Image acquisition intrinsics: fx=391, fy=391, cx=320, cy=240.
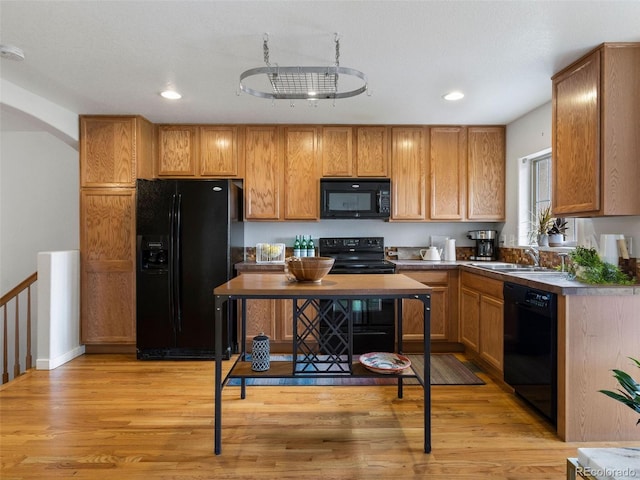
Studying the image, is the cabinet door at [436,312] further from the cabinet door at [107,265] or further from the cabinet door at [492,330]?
the cabinet door at [107,265]

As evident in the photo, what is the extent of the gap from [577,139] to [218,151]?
307cm

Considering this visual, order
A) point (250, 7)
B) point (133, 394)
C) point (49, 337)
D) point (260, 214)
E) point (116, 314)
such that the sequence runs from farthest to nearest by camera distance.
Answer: point (260, 214)
point (116, 314)
point (49, 337)
point (133, 394)
point (250, 7)

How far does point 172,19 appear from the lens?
2.04 meters

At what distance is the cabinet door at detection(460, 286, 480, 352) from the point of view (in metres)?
3.38

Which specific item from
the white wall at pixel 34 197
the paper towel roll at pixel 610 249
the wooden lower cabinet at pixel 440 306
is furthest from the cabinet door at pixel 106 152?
the paper towel roll at pixel 610 249

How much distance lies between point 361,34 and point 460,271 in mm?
2390

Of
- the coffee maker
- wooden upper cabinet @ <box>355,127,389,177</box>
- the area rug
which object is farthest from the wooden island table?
the coffee maker

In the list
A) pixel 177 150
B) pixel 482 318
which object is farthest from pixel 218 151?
pixel 482 318

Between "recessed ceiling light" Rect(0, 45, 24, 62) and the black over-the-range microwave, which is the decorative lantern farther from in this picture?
"recessed ceiling light" Rect(0, 45, 24, 62)

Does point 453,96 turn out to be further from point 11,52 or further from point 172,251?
point 11,52

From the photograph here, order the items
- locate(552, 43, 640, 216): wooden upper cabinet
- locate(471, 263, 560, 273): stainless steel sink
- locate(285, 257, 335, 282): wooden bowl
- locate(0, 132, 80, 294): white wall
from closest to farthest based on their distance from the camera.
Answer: locate(285, 257, 335, 282): wooden bowl → locate(552, 43, 640, 216): wooden upper cabinet → locate(471, 263, 560, 273): stainless steel sink → locate(0, 132, 80, 294): white wall

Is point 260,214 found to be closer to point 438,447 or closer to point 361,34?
point 361,34

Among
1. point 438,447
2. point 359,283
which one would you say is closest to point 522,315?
point 438,447

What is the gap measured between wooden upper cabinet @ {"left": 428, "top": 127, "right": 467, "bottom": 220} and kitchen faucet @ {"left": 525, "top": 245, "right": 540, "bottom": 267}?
79cm
